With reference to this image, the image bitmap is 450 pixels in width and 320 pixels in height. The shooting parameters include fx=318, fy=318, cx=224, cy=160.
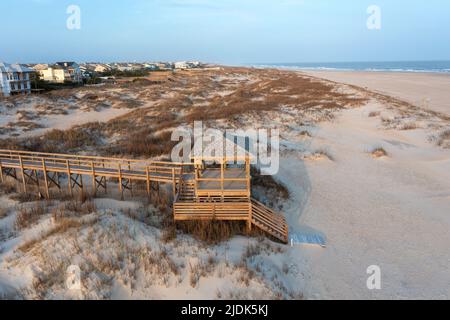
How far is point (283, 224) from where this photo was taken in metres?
11.7

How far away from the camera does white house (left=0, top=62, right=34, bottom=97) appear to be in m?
55.2

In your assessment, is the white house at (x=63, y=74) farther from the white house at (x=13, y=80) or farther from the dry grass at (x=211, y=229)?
the dry grass at (x=211, y=229)

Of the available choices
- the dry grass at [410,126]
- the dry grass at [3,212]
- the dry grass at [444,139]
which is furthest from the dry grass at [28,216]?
the dry grass at [410,126]

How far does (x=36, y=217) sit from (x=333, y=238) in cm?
1061

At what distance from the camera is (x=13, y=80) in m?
56.8

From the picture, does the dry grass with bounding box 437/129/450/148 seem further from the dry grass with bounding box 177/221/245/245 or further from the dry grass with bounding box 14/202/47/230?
the dry grass with bounding box 14/202/47/230

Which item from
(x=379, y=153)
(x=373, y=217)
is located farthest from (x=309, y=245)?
(x=379, y=153)

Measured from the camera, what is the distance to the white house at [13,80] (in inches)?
2173

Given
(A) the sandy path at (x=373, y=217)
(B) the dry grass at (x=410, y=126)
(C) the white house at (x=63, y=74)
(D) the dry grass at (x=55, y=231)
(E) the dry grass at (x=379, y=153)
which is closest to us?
(A) the sandy path at (x=373, y=217)

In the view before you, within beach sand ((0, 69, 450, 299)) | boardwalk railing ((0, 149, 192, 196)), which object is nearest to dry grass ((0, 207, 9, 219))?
beach sand ((0, 69, 450, 299))

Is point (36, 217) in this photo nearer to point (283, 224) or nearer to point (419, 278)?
point (283, 224)

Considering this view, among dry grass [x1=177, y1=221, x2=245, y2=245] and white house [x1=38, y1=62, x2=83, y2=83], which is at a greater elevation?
white house [x1=38, y1=62, x2=83, y2=83]

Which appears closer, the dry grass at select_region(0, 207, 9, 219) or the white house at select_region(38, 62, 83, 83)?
the dry grass at select_region(0, 207, 9, 219)
